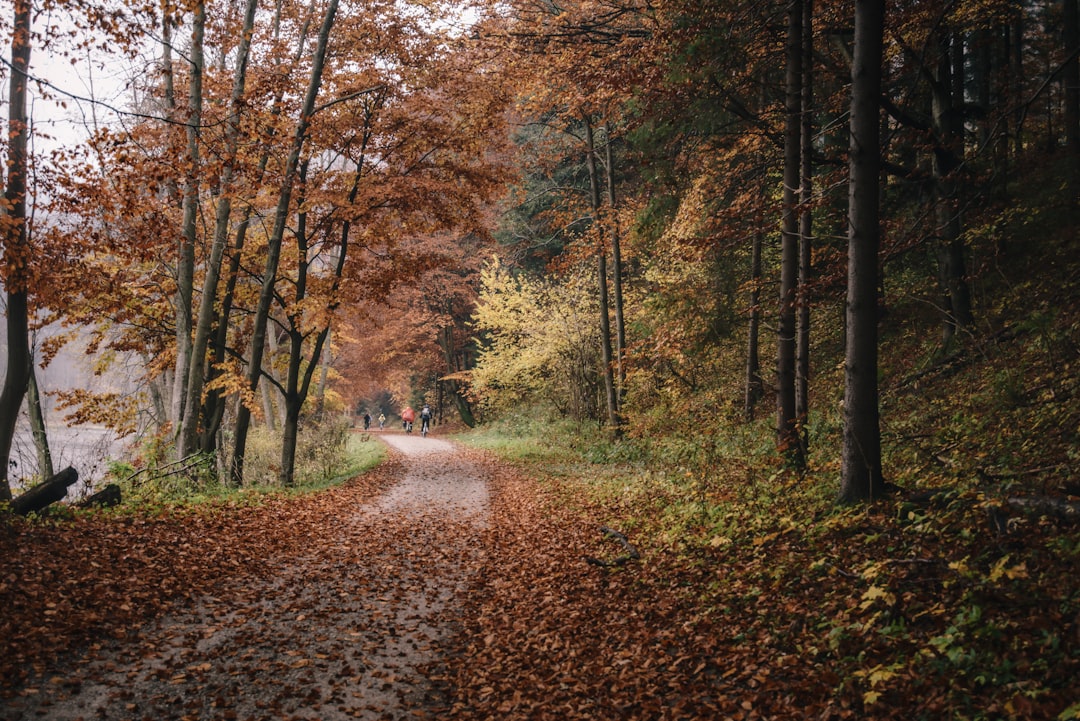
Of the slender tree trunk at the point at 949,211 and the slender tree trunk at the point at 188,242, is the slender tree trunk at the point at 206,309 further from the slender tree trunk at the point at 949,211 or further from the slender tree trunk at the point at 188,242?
the slender tree trunk at the point at 949,211

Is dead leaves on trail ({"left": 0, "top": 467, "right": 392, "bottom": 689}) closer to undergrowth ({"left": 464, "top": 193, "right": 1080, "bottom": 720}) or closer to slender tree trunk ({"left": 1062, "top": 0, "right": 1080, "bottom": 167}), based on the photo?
undergrowth ({"left": 464, "top": 193, "right": 1080, "bottom": 720})

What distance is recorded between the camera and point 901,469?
711cm

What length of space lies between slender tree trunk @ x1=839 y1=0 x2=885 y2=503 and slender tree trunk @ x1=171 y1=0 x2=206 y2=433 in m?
9.47

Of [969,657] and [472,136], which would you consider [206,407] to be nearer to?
[472,136]

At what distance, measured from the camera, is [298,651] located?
554 cm

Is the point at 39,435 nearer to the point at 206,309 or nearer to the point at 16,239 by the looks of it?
the point at 206,309

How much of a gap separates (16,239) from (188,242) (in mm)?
4138

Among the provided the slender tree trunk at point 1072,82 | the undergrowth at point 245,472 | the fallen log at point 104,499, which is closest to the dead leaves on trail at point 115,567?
the fallen log at point 104,499

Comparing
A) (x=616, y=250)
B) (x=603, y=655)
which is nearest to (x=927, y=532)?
(x=603, y=655)

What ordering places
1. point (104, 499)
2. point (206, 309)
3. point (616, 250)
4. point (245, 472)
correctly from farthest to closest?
point (616, 250) → point (245, 472) → point (206, 309) → point (104, 499)

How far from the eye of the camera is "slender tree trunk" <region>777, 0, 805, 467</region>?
8.59 meters

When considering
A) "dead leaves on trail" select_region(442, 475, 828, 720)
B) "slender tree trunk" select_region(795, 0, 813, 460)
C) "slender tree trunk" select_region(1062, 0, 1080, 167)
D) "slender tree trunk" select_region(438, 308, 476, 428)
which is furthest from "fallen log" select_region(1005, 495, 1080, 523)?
"slender tree trunk" select_region(438, 308, 476, 428)

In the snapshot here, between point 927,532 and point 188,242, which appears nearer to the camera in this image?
point 927,532

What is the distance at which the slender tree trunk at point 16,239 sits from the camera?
24.6ft
